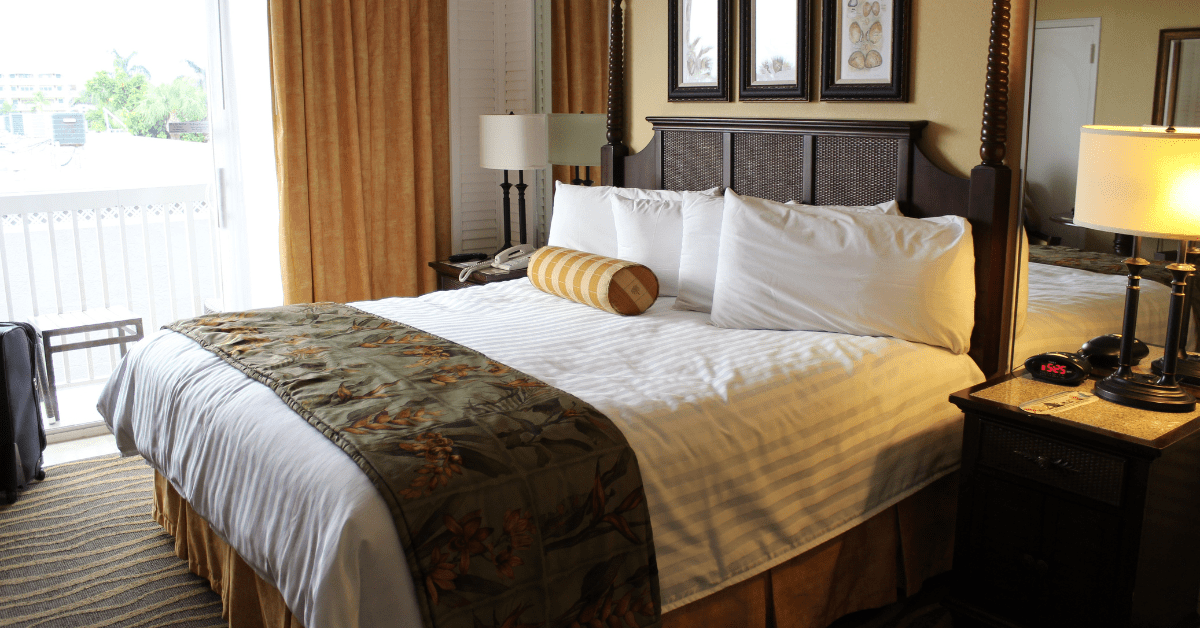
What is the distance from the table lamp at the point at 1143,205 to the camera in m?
1.89

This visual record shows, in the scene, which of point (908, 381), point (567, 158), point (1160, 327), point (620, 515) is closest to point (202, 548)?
point (620, 515)

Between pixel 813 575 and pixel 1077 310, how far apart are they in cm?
102

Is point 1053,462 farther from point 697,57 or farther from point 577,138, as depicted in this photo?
point 577,138

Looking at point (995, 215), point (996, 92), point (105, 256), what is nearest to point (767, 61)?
point (996, 92)

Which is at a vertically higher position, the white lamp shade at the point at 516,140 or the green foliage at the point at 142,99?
the green foliage at the point at 142,99

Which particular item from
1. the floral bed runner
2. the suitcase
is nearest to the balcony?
the suitcase

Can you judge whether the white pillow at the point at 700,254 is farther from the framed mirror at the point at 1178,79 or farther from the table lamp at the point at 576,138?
the table lamp at the point at 576,138

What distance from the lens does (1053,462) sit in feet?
6.89

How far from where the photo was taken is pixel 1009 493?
2211mm

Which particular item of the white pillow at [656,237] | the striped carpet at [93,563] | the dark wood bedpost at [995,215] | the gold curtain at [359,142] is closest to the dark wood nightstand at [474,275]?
the gold curtain at [359,142]

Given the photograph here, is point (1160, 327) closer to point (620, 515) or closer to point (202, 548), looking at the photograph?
point (620, 515)

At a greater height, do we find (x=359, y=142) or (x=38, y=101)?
(x=38, y=101)

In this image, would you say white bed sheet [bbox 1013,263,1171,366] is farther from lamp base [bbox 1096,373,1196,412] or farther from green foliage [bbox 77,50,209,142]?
green foliage [bbox 77,50,209,142]

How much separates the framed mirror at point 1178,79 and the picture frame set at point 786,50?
839 mm
